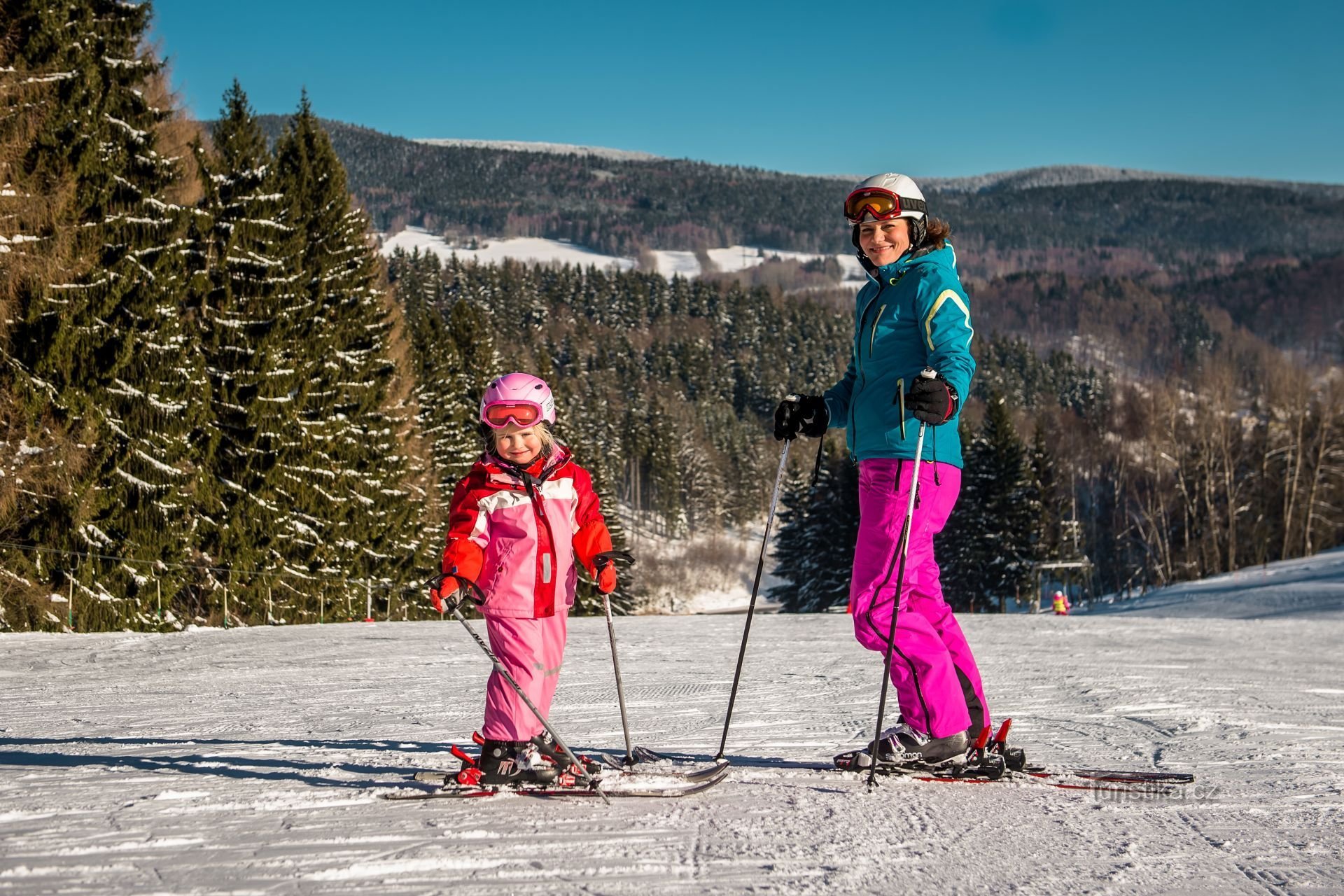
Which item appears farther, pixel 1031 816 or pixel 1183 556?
pixel 1183 556

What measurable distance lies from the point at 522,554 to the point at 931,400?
147 cm

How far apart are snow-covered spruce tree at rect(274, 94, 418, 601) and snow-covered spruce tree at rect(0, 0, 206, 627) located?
3.44 meters

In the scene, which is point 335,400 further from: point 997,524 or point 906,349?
point 997,524

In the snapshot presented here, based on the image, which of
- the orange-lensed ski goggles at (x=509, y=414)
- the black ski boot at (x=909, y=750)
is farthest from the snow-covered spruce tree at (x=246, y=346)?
the black ski boot at (x=909, y=750)

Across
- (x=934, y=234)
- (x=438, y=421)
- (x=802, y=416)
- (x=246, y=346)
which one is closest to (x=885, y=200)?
(x=934, y=234)

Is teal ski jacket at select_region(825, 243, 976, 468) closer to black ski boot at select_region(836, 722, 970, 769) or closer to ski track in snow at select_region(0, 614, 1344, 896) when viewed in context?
black ski boot at select_region(836, 722, 970, 769)

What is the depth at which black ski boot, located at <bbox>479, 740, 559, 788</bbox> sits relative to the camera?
353 cm

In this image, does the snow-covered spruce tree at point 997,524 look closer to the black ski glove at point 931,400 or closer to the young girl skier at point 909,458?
the young girl skier at point 909,458

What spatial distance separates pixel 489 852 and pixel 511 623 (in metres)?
0.92

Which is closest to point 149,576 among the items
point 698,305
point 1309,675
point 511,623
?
point 511,623

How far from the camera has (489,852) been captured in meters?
2.78

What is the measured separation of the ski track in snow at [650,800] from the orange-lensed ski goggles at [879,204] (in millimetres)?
2054

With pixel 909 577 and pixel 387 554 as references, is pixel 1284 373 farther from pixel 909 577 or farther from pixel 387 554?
pixel 909 577

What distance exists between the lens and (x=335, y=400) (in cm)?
2022
